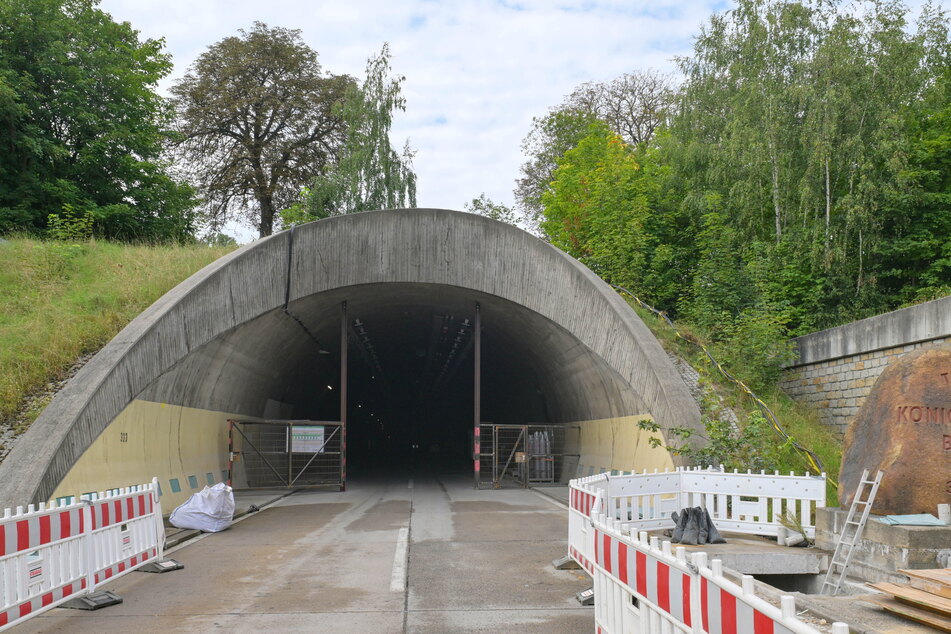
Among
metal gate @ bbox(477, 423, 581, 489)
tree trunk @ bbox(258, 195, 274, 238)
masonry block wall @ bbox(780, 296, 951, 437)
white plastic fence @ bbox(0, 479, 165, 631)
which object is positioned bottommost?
metal gate @ bbox(477, 423, 581, 489)

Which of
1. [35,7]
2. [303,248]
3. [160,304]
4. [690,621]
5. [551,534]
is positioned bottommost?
[551,534]

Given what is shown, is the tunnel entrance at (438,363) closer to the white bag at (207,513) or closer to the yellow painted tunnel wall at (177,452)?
the yellow painted tunnel wall at (177,452)

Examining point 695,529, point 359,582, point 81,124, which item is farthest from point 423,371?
point 359,582

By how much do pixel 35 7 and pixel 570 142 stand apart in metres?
26.4

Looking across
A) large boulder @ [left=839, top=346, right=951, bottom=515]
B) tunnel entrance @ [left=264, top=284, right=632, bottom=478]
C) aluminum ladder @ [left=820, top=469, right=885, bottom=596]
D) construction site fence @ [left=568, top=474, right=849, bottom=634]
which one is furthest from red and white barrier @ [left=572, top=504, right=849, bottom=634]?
tunnel entrance @ [left=264, top=284, right=632, bottom=478]

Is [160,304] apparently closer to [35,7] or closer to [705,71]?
[35,7]

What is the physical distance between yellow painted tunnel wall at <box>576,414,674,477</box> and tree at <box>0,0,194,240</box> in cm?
1832

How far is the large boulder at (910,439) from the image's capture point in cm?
873

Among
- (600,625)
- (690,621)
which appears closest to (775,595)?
(600,625)

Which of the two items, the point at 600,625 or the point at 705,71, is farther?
the point at 705,71

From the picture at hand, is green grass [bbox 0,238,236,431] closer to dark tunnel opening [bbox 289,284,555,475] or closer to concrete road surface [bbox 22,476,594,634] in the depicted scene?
dark tunnel opening [bbox 289,284,555,475]

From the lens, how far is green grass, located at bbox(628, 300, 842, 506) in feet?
46.9

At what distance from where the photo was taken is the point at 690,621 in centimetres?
371

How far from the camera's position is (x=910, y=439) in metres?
8.93
